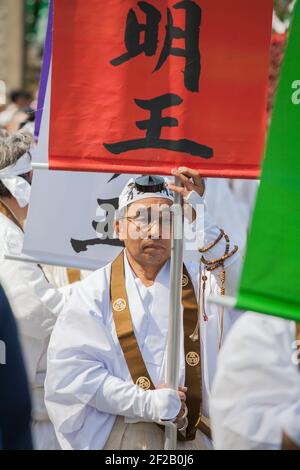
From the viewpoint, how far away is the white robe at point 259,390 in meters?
3.07

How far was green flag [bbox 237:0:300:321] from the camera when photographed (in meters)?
2.94

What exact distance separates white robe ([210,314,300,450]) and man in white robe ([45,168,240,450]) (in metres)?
0.53

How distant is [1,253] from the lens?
4.49 m

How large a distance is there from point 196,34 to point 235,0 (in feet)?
0.71

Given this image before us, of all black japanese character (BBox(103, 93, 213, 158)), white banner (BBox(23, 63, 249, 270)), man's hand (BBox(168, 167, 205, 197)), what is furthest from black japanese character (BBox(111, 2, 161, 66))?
white banner (BBox(23, 63, 249, 270))

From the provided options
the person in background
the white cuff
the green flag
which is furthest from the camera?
the white cuff

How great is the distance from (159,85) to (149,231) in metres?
0.66

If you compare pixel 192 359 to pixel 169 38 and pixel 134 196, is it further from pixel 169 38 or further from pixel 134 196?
pixel 169 38

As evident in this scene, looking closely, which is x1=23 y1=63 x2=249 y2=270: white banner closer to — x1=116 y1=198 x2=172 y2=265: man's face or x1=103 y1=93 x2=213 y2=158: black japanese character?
x1=116 y1=198 x2=172 y2=265: man's face

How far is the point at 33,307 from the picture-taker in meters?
4.40

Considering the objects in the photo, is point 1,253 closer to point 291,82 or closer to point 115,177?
point 115,177

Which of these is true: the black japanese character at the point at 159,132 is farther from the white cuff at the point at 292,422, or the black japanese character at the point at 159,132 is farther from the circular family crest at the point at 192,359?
the white cuff at the point at 292,422

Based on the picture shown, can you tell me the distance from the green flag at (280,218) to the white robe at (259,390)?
224mm

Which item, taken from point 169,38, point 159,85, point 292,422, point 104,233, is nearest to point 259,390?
point 292,422
